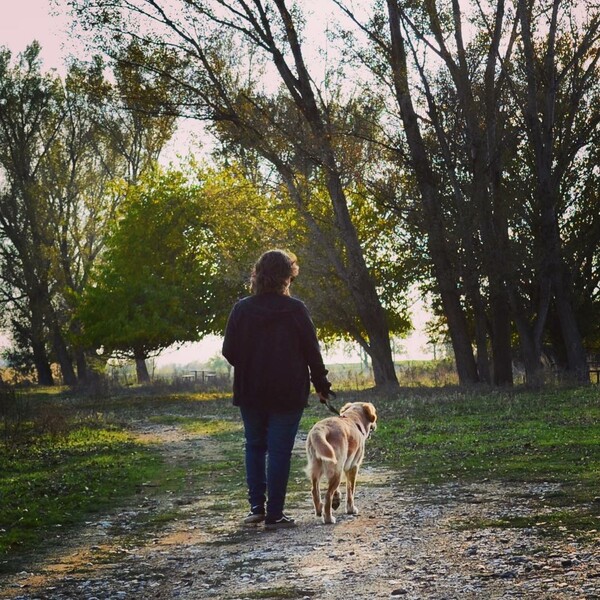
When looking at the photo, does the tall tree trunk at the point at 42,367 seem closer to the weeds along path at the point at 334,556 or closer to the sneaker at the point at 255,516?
the weeds along path at the point at 334,556

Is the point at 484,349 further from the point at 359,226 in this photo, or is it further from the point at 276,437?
the point at 276,437

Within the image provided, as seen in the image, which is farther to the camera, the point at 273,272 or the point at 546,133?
the point at 546,133

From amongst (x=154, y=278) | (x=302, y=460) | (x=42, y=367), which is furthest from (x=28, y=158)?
(x=302, y=460)

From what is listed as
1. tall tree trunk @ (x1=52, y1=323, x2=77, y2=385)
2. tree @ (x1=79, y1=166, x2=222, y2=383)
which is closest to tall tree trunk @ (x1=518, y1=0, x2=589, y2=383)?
tree @ (x1=79, y1=166, x2=222, y2=383)

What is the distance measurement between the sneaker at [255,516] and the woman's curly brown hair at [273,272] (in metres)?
2.07

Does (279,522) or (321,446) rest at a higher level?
(321,446)

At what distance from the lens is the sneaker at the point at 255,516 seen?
10070mm

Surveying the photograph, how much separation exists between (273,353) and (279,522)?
156 centimetres

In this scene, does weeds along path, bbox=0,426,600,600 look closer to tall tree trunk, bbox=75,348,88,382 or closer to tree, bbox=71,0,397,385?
tree, bbox=71,0,397,385

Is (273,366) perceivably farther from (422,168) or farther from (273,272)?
(422,168)

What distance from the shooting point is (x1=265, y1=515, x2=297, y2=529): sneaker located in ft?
32.0

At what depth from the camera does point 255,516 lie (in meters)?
10.1

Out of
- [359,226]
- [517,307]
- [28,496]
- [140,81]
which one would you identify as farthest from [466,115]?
[28,496]

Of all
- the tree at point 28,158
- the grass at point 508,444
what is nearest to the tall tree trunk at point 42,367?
the tree at point 28,158
